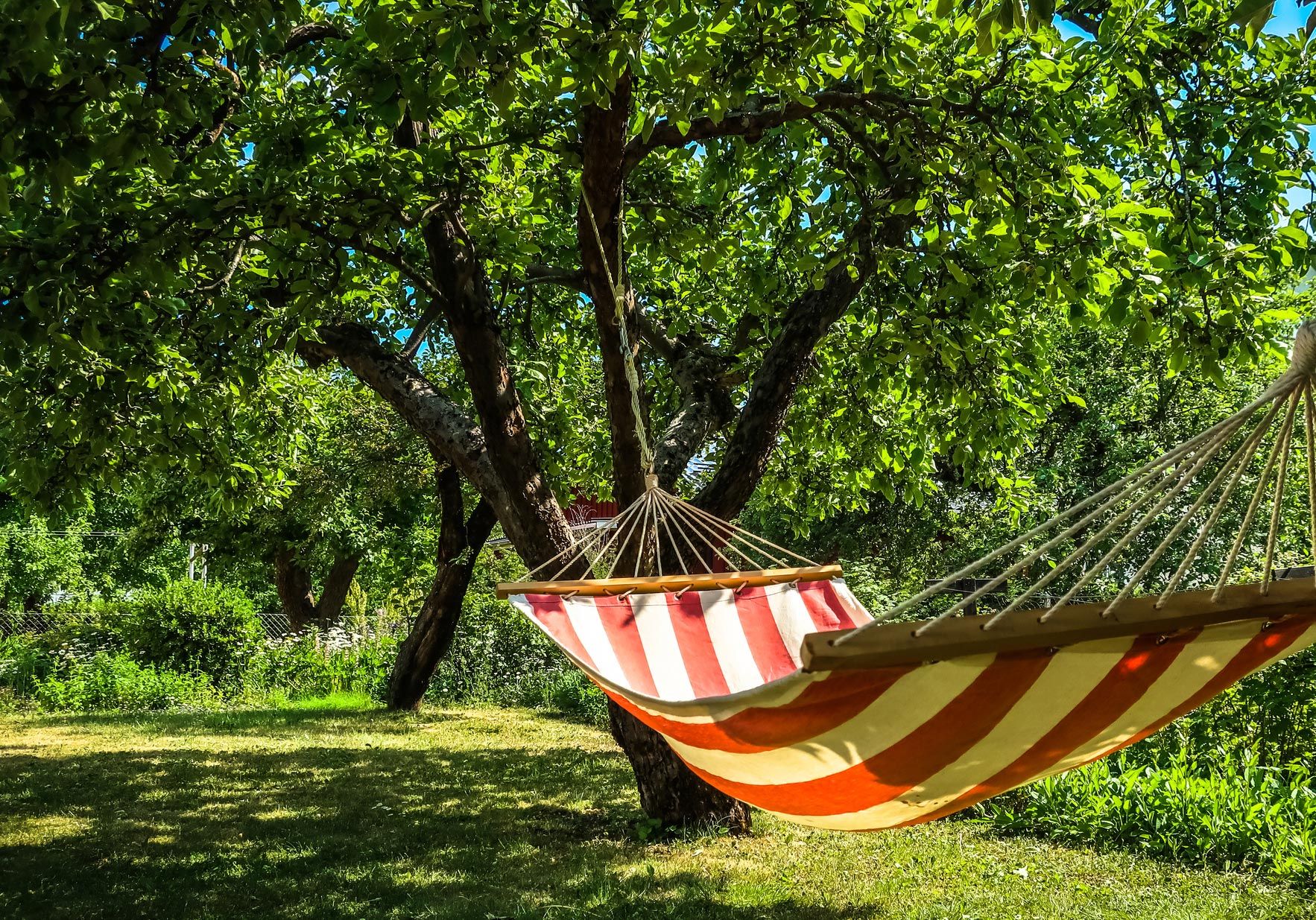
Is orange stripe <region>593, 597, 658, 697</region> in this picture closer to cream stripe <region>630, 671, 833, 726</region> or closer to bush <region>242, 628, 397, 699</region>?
cream stripe <region>630, 671, 833, 726</region>

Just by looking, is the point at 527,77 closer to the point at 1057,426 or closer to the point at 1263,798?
the point at 1263,798

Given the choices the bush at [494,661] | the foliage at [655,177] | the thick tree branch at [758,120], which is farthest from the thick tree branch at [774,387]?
the bush at [494,661]

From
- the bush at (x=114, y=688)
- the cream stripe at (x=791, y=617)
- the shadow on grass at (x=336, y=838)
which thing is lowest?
the shadow on grass at (x=336, y=838)

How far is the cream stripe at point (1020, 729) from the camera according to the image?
1834 mm

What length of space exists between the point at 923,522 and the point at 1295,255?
8.17 meters

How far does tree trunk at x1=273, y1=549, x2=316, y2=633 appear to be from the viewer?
14.9 meters

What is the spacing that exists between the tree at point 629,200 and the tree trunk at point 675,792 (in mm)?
15

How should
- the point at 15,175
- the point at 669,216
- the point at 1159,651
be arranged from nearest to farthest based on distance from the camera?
the point at 1159,651 → the point at 15,175 → the point at 669,216

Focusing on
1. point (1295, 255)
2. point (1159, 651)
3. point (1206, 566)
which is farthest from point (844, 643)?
point (1206, 566)

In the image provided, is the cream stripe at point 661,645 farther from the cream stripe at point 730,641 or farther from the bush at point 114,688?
the bush at point 114,688

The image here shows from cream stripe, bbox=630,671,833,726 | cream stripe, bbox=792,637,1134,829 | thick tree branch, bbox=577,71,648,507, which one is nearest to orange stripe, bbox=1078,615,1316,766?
cream stripe, bbox=792,637,1134,829

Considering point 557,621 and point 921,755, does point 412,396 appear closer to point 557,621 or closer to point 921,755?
point 557,621

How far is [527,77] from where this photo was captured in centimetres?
343

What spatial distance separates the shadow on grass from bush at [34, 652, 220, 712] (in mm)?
3080
